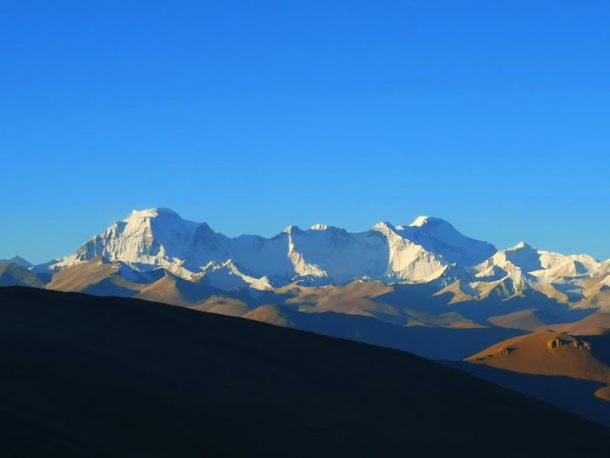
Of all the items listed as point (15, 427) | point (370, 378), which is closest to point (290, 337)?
point (370, 378)

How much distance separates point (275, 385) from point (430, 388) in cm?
2049

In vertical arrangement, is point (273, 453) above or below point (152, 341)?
below

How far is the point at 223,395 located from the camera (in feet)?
320

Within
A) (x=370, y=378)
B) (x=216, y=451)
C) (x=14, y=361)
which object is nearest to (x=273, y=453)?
(x=216, y=451)

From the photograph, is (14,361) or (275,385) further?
(275,385)

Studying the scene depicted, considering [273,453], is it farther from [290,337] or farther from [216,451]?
[290,337]

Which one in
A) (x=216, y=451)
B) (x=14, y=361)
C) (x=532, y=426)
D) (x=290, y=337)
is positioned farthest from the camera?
(x=290, y=337)

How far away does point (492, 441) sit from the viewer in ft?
347

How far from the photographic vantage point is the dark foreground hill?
77.8 meters

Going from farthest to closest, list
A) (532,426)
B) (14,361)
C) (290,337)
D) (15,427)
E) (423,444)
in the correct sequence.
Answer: (290,337) < (532,426) < (423,444) < (14,361) < (15,427)

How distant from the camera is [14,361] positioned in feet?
281

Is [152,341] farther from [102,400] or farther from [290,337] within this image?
[102,400]

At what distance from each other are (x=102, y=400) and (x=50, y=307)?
38228mm

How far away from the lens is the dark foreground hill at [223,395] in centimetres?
7781
